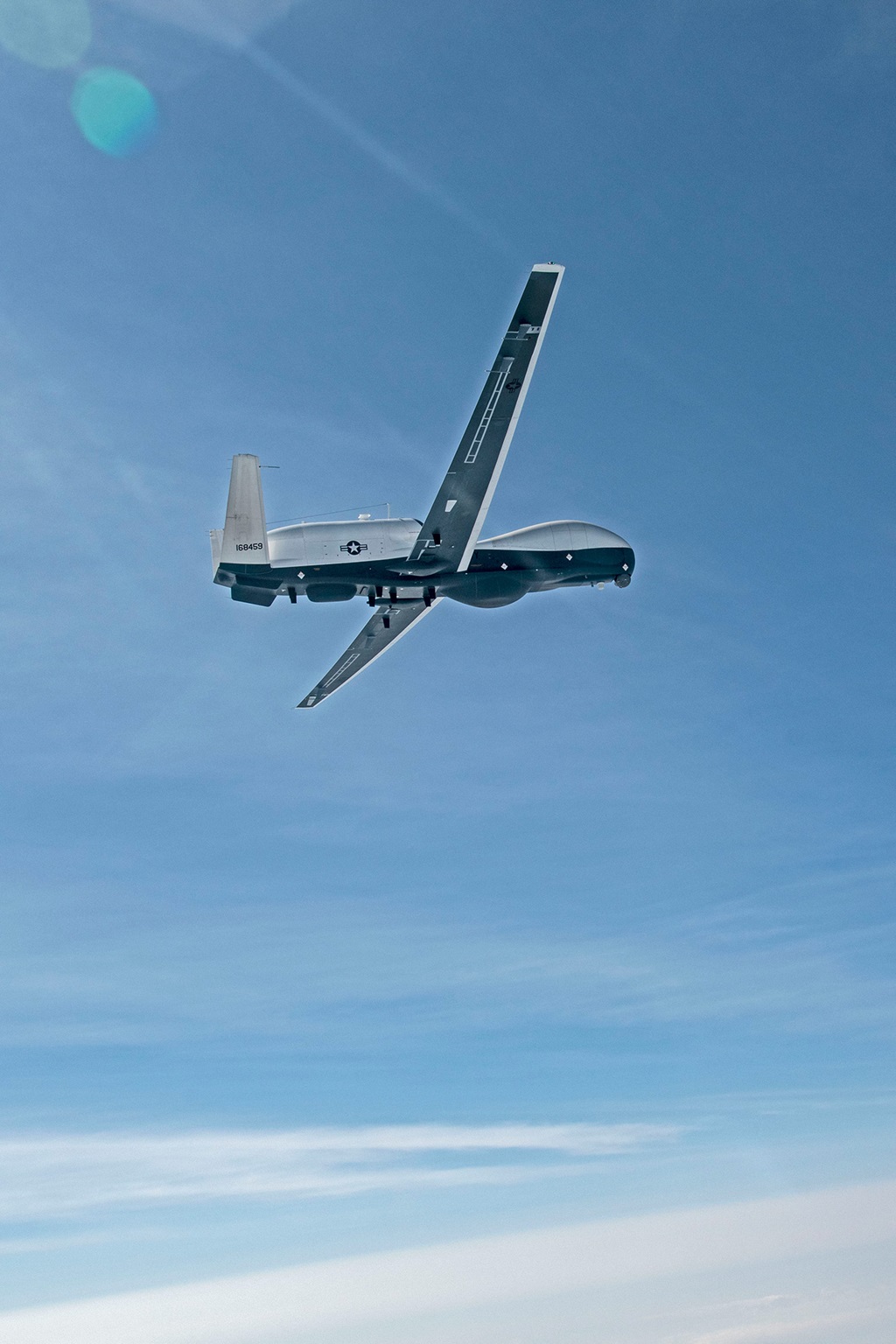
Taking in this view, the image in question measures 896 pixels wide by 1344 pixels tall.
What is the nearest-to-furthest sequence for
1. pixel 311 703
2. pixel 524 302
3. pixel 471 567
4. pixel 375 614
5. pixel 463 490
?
pixel 524 302 < pixel 463 490 < pixel 471 567 < pixel 375 614 < pixel 311 703

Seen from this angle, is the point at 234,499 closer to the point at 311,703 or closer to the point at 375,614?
the point at 375,614

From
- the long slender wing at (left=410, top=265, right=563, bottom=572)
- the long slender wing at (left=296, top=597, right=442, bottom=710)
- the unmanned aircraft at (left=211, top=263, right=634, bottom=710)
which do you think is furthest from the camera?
the long slender wing at (left=296, top=597, right=442, bottom=710)

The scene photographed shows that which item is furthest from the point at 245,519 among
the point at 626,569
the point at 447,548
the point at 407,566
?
the point at 626,569

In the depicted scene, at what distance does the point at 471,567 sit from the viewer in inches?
2311

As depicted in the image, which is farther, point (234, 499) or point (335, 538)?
point (335, 538)

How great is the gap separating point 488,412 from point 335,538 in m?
9.76

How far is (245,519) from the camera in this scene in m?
52.4

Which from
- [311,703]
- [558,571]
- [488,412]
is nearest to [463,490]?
[488,412]

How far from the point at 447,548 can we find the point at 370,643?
10553 millimetres

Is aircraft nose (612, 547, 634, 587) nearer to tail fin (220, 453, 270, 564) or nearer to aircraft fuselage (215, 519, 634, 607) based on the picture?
aircraft fuselage (215, 519, 634, 607)

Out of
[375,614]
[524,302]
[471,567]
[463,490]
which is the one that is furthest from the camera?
[375,614]

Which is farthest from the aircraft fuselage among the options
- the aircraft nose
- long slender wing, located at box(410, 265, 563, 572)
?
long slender wing, located at box(410, 265, 563, 572)

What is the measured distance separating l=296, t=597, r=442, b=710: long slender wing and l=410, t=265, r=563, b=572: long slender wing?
4229 mm

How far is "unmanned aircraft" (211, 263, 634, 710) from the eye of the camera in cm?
5069
